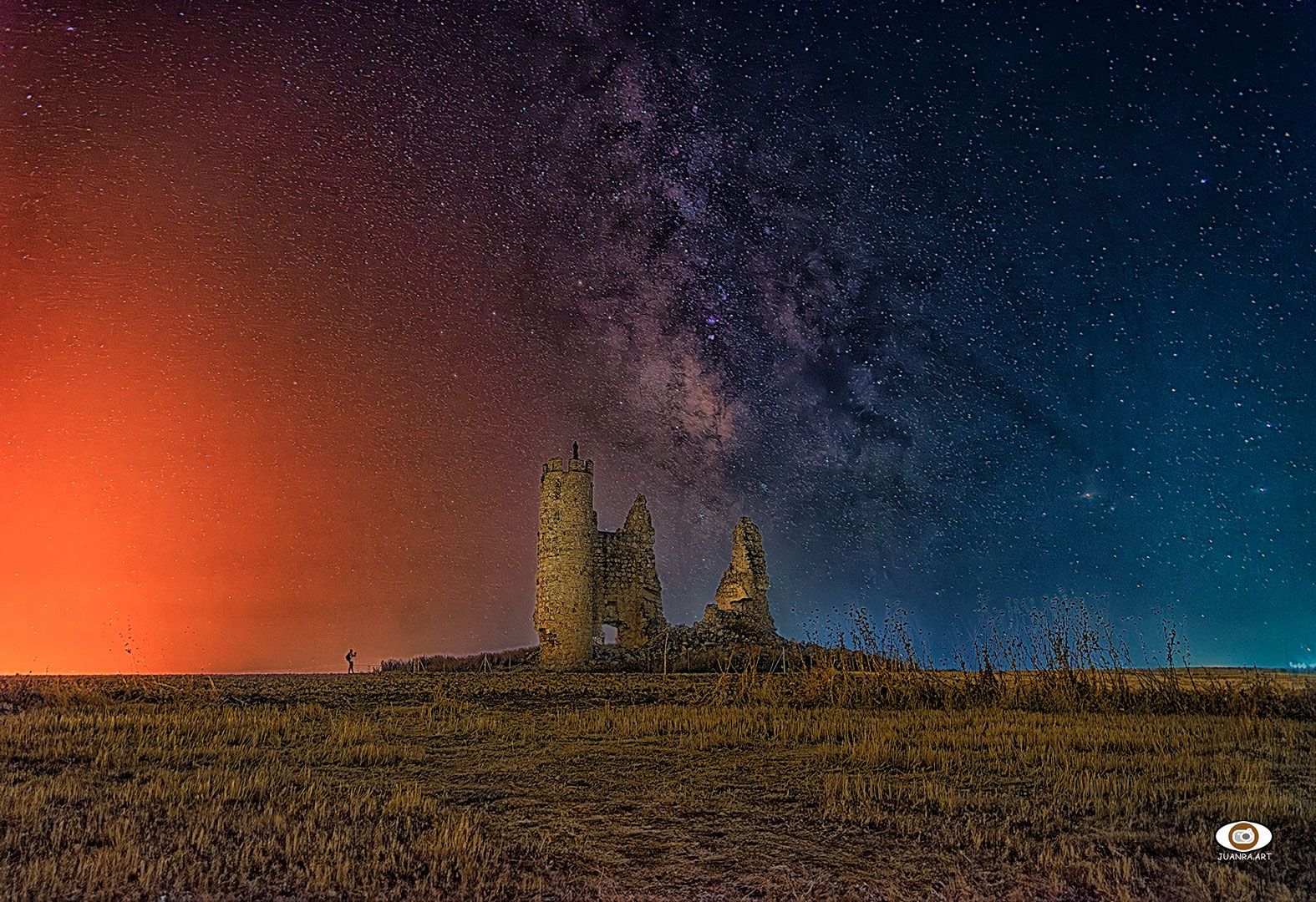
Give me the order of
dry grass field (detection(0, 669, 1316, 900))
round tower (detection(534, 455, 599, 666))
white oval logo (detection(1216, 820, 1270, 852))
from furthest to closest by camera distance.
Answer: round tower (detection(534, 455, 599, 666)) → white oval logo (detection(1216, 820, 1270, 852)) → dry grass field (detection(0, 669, 1316, 900))

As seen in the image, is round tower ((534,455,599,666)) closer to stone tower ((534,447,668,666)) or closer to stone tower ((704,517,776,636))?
stone tower ((534,447,668,666))

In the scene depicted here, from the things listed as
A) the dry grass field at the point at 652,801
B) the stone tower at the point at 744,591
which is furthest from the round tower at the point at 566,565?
the dry grass field at the point at 652,801

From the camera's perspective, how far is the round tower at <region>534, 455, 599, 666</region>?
3189 centimetres

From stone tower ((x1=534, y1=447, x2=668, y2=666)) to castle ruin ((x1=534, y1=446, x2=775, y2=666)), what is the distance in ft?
0.10

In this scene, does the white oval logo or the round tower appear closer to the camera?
the white oval logo

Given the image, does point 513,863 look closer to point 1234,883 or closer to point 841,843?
point 841,843

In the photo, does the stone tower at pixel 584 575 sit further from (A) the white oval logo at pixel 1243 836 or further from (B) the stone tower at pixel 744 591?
(A) the white oval logo at pixel 1243 836

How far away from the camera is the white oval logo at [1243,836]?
24.2ft

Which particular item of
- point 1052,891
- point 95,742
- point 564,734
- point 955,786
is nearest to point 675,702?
point 564,734

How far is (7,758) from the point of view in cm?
1081

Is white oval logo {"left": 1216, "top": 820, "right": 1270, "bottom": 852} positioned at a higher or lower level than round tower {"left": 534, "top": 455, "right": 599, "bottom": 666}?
lower

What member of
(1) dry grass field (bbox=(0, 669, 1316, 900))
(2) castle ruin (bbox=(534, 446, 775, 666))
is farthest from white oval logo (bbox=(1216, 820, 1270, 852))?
(2) castle ruin (bbox=(534, 446, 775, 666))

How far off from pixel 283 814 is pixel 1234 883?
7803mm

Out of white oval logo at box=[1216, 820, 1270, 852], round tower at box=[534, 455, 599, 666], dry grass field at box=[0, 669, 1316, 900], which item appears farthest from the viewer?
round tower at box=[534, 455, 599, 666]
